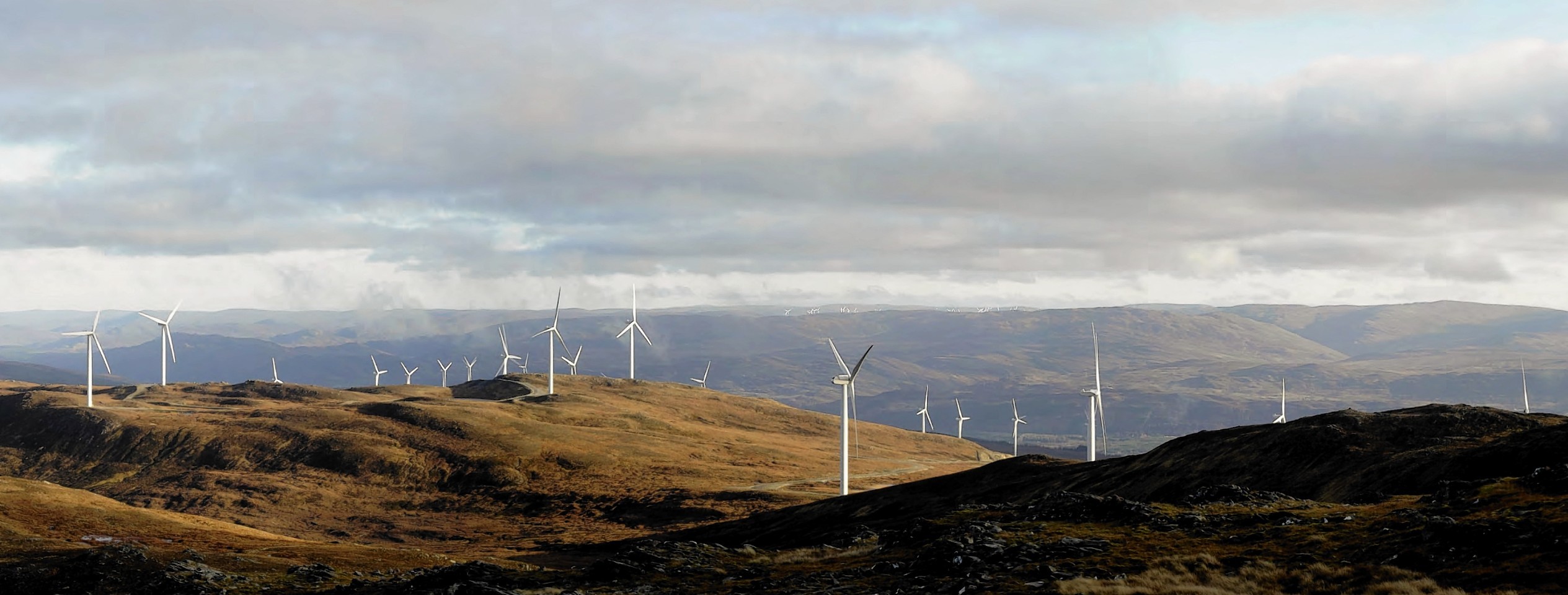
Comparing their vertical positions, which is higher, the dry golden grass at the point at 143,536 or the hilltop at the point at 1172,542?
the hilltop at the point at 1172,542

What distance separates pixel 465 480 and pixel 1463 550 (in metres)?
166

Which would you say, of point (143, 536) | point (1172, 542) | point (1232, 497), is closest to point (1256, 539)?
point (1172, 542)

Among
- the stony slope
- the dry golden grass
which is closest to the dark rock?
the stony slope

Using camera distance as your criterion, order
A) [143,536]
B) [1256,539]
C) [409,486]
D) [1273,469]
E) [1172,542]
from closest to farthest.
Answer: [1256,539]
[1172,542]
[1273,469]
[143,536]
[409,486]

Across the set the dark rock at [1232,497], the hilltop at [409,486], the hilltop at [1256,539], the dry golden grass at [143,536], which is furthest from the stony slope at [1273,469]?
the hilltop at [409,486]

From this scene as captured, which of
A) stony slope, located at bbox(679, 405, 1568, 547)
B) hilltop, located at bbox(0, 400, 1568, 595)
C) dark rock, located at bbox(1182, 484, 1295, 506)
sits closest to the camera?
hilltop, located at bbox(0, 400, 1568, 595)

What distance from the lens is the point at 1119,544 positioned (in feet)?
153

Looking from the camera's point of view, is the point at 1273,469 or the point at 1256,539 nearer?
the point at 1256,539

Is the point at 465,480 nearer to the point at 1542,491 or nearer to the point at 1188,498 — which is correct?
the point at 1188,498

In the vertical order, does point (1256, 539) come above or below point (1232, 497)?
above

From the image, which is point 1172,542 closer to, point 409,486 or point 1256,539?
point 1256,539

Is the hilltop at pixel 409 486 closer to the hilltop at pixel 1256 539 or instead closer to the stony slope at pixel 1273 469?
the stony slope at pixel 1273 469

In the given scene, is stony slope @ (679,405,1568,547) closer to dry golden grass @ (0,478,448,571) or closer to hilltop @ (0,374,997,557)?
dry golden grass @ (0,478,448,571)

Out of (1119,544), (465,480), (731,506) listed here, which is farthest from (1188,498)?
(465,480)
